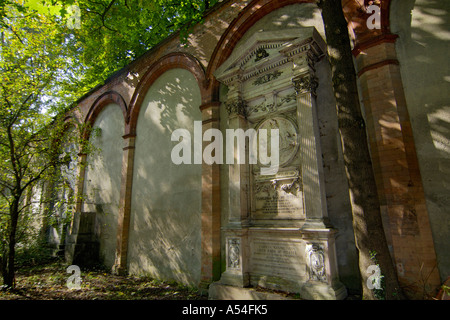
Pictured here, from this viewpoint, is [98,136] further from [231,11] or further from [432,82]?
[432,82]

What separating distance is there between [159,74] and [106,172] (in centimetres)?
475

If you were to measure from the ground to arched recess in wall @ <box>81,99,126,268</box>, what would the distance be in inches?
55.3

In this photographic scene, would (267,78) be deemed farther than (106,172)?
No

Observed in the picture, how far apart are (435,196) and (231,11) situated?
22.0 ft

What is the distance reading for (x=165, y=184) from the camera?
8195 millimetres

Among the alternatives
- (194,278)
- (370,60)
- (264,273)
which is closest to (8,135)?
(194,278)

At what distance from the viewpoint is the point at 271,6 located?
6469 millimetres

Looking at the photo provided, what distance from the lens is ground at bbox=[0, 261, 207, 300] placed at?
20.3 ft

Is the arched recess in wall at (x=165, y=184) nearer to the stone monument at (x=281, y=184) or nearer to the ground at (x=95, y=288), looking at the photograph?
the ground at (x=95, y=288)

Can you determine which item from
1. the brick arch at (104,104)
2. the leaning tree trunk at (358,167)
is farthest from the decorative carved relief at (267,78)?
the brick arch at (104,104)

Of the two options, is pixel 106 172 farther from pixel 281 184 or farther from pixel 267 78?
pixel 281 184

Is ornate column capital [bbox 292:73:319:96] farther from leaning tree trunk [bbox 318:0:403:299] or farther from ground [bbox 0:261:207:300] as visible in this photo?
ground [bbox 0:261:207:300]

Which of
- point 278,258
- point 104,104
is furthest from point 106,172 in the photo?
point 278,258

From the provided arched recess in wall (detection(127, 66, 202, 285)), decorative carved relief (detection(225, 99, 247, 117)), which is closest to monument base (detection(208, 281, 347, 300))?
arched recess in wall (detection(127, 66, 202, 285))
